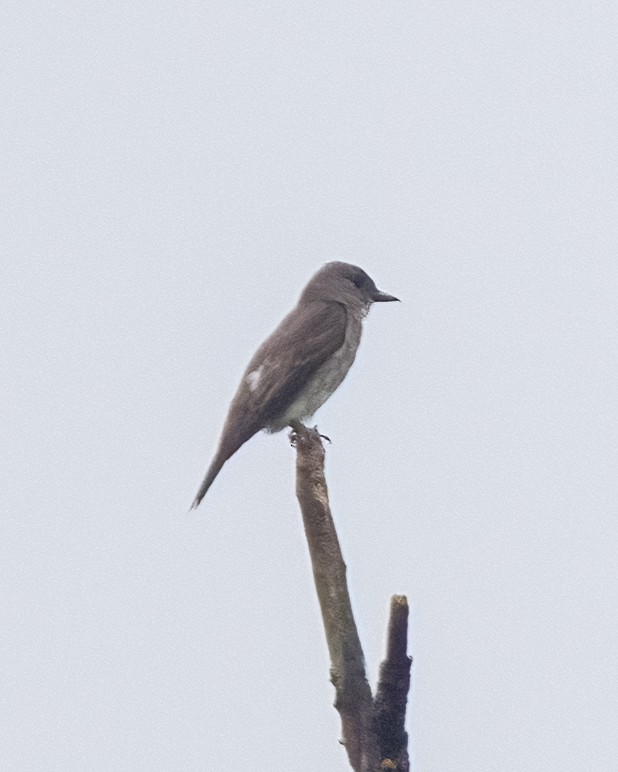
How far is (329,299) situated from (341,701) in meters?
6.26

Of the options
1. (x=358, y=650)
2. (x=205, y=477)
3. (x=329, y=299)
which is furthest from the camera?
(x=329, y=299)

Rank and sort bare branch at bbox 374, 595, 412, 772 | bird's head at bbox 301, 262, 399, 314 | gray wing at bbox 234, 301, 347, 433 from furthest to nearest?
bird's head at bbox 301, 262, 399, 314 → gray wing at bbox 234, 301, 347, 433 → bare branch at bbox 374, 595, 412, 772

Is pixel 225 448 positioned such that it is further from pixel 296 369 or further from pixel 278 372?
pixel 296 369

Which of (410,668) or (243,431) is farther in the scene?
(243,431)

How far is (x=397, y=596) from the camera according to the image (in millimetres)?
6750

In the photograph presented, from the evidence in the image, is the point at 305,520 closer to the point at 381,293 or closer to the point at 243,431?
the point at 243,431

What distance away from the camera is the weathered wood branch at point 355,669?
271 inches

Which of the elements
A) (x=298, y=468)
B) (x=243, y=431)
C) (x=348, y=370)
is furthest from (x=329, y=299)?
(x=298, y=468)

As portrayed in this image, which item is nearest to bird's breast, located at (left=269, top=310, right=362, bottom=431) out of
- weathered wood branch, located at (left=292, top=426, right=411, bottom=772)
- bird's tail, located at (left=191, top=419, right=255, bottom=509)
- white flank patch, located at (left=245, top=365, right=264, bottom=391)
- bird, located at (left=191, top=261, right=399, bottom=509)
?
bird, located at (left=191, top=261, right=399, bottom=509)

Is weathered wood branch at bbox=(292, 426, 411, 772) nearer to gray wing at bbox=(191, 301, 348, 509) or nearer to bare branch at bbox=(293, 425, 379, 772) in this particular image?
bare branch at bbox=(293, 425, 379, 772)

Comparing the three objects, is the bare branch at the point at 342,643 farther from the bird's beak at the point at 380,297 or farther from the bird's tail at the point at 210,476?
the bird's beak at the point at 380,297

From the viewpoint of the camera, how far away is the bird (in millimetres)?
11273

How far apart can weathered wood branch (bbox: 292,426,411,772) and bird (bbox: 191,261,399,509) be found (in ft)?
11.5

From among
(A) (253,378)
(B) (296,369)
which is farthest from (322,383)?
(A) (253,378)
